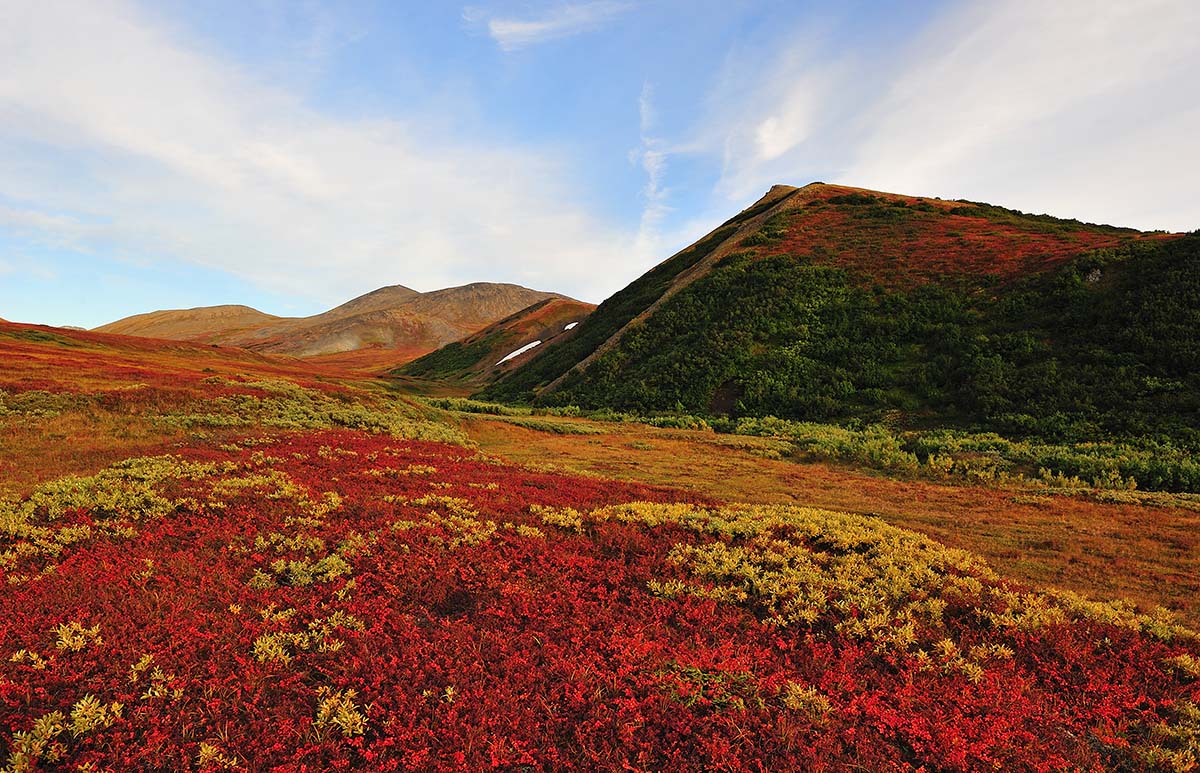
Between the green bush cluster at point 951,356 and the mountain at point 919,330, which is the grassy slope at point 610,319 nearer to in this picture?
the mountain at point 919,330

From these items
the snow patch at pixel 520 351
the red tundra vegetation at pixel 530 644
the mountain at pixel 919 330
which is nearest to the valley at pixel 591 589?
the red tundra vegetation at pixel 530 644

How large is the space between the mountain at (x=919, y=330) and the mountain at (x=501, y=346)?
34.2 m

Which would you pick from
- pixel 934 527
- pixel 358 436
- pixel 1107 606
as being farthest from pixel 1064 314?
pixel 358 436

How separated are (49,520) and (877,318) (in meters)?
45.6

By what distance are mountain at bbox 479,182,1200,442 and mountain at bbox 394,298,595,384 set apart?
3416cm

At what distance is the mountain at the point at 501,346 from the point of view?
9755cm

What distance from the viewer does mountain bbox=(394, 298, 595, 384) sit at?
97.6 m

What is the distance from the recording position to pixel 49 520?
10.0 metres

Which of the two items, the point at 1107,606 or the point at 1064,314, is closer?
the point at 1107,606

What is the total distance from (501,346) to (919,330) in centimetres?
8487

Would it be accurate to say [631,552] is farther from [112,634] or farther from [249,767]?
[112,634]

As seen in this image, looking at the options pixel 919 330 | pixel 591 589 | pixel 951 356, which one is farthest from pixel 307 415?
pixel 919 330

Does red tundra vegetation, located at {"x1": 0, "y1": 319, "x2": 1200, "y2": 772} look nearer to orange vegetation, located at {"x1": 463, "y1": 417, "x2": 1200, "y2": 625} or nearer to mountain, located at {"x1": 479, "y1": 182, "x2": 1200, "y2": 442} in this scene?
orange vegetation, located at {"x1": 463, "y1": 417, "x2": 1200, "y2": 625}

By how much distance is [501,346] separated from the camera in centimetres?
11000
